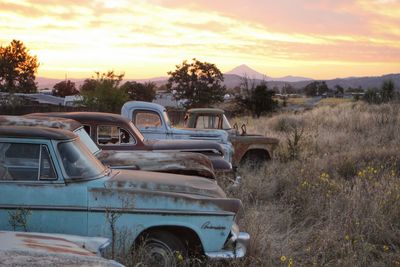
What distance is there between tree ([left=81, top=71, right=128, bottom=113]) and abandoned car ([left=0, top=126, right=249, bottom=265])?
2683cm

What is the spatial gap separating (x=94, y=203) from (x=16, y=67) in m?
44.9

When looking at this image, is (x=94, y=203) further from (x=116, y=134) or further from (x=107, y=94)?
(x=107, y=94)

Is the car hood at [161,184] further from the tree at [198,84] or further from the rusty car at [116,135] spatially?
the tree at [198,84]

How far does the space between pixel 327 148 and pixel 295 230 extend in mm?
9240

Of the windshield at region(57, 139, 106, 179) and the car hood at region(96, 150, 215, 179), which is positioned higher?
the windshield at region(57, 139, 106, 179)

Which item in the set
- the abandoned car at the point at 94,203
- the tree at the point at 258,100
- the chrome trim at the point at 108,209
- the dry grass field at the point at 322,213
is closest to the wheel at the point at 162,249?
the abandoned car at the point at 94,203

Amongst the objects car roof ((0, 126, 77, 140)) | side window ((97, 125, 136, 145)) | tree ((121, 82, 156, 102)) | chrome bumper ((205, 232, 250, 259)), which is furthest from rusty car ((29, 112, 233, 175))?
tree ((121, 82, 156, 102))

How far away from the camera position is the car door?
4.49 meters

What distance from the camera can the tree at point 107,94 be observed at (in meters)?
32.2

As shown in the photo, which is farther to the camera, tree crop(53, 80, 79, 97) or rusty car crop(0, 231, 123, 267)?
tree crop(53, 80, 79, 97)

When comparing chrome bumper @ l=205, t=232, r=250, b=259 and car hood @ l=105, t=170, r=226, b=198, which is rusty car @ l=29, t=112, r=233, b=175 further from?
chrome bumper @ l=205, t=232, r=250, b=259

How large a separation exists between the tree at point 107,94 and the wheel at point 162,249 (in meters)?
27.0

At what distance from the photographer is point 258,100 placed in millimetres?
38375

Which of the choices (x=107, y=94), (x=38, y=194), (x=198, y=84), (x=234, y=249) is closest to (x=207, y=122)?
(x=234, y=249)
